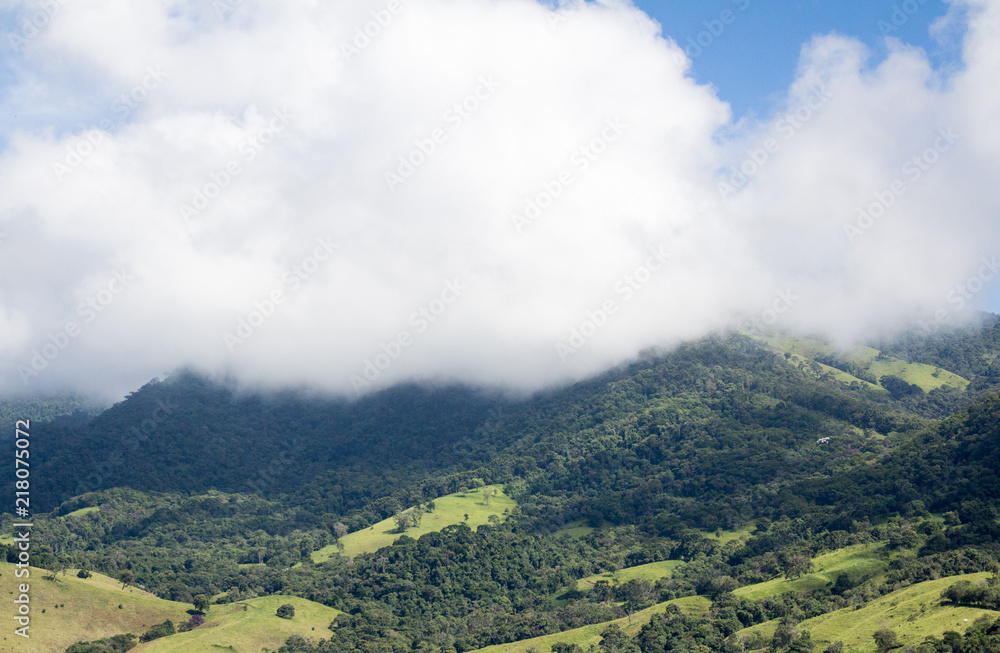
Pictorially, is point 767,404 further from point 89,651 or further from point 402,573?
point 89,651

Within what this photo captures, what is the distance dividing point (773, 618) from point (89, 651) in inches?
2821

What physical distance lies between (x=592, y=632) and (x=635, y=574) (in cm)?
3002

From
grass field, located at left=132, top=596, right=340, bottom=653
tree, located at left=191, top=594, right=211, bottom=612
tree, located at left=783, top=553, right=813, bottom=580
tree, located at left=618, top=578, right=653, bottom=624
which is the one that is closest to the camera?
grass field, located at left=132, top=596, right=340, bottom=653

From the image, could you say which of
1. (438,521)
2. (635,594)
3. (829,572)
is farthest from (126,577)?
(829,572)

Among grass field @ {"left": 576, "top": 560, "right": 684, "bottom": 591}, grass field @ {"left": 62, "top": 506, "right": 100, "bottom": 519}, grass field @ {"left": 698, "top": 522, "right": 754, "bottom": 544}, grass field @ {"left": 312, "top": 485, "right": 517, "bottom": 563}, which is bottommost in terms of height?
grass field @ {"left": 576, "top": 560, "right": 684, "bottom": 591}

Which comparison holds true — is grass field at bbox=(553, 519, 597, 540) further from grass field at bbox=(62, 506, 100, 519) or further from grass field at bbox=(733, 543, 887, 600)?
grass field at bbox=(62, 506, 100, 519)

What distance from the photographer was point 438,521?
150 m

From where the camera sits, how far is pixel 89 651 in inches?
3243

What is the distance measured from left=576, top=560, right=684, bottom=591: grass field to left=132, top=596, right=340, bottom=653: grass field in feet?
121

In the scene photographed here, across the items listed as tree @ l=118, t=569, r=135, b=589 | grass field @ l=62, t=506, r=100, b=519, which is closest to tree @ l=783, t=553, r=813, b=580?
tree @ l=118, t=569, r=135, b=589

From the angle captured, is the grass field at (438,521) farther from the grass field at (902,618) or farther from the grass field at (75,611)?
the grass field at (902,618)

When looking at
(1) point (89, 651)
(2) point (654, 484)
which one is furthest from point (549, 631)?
(2) point (654, 484)

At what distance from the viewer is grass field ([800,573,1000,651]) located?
63.3 meters

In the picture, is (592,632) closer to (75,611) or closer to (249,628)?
(249,628)
